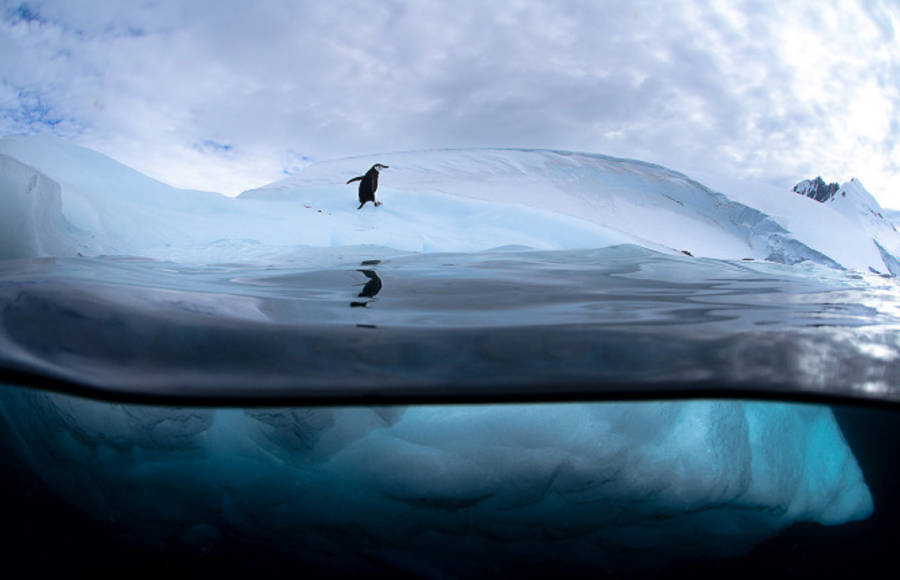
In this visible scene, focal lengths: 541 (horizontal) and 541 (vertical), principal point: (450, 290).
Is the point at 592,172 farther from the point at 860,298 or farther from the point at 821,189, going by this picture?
the point at 821,189

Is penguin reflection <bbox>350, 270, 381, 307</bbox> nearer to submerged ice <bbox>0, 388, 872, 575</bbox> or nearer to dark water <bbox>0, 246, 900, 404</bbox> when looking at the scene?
dark water <bbox>0, 246, 900, 404</bbox>

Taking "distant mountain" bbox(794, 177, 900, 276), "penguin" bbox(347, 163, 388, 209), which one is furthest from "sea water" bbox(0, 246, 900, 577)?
"distant mountain" bbox(794, 177, 900, 276)

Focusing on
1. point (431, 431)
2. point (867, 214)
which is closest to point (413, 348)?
point (431, 431)

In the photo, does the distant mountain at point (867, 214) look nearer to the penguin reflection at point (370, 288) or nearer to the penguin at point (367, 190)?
the penguin at point (367, 190)

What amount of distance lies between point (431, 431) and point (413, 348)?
0.48 meters

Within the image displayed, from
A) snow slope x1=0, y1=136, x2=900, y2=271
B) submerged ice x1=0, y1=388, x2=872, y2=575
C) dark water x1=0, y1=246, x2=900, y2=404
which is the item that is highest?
snow slope x1=0, y1=136, x2=900, y2=271

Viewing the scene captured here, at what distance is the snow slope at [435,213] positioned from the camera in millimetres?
5688

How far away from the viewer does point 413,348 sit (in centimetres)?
178

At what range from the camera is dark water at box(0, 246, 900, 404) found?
1.62 metres

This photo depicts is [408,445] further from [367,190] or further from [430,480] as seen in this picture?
[367,190]

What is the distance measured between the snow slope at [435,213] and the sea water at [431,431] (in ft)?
10.1

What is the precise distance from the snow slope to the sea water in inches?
121

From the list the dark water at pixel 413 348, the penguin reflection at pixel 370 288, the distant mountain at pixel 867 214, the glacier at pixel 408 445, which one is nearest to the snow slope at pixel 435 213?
the distant mountain at pixel 867 214

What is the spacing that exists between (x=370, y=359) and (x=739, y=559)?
1.48m
